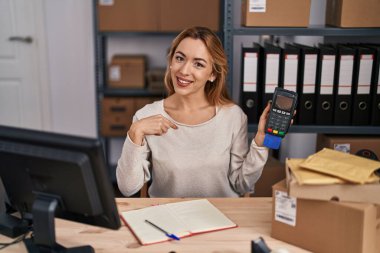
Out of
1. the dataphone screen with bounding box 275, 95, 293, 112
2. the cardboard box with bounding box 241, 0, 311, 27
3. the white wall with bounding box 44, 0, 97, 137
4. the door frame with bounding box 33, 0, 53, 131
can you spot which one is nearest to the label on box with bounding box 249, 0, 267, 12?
the cardboard box with bounding box 241, 0, 311, 27

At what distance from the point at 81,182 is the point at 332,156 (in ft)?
2.38

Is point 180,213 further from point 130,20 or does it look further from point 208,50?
point 130,20

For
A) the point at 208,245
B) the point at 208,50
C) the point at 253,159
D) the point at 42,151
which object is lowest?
the point at 208,245

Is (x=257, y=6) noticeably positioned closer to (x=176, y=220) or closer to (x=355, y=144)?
(x=355, y=144)

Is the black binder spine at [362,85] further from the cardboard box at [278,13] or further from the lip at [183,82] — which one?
the lip at [183,82]

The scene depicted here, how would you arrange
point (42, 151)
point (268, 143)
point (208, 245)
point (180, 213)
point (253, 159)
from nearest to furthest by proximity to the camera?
point (42, 151), point (208, 245), point (180, 213), point (268, 143), point (253, 159)

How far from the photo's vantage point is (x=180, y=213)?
5.17ft

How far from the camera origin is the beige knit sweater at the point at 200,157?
1952mm

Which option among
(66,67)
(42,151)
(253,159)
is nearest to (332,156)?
(253,159)

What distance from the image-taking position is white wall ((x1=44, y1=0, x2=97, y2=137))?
12.6 feet

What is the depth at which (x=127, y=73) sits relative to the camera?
139 inches

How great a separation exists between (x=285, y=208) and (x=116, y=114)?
2.30m

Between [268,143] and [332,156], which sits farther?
[268,143]

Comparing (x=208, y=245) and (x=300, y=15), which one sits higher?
(x=300, y=15)
